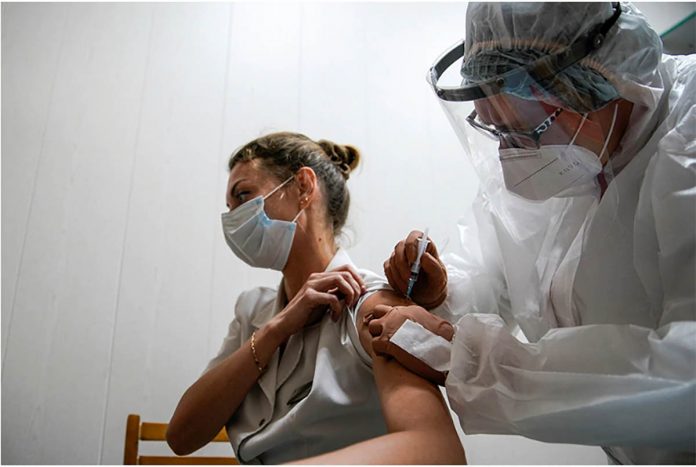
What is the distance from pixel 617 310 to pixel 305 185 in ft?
2.55

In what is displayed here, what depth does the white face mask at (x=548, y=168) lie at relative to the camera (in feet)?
2.93

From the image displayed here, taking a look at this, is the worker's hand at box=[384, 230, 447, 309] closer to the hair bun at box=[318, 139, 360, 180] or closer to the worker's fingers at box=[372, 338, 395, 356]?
the worker's fingers at box=[372, 338, 395, 356]

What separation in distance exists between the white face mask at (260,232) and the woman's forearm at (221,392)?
0.78 ft

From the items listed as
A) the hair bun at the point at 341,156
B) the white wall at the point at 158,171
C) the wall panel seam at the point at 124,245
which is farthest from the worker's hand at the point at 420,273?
the wall panel seam at the point at 124,245

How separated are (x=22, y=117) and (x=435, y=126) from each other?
1.72 m

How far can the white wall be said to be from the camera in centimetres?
184

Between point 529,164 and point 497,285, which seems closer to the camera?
point 529,164

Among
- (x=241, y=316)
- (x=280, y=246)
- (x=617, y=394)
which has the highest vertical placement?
(x=280, y=246)

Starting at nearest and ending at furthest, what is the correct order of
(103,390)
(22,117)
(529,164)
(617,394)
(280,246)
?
(617,394) < (529,164) < (280,246) < (103,390) < (22,117)

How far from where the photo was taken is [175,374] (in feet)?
6.11

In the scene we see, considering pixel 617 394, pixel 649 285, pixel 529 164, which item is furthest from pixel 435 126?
pixel 617 394

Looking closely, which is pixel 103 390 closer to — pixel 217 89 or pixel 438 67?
pixel 217 89

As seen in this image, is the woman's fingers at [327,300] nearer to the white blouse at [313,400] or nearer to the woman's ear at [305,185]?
the white blouse at [313,400]

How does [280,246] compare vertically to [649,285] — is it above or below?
above
